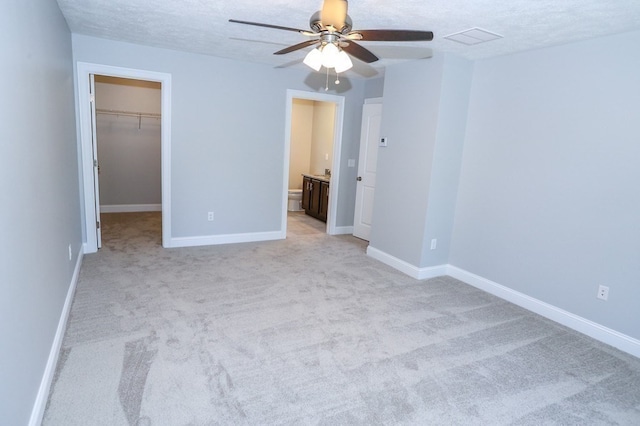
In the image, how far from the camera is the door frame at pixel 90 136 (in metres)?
3.96

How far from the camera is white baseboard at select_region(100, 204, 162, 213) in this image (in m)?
6.45

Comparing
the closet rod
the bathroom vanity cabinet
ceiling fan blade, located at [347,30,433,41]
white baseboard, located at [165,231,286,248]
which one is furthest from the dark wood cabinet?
ceiling fan blade, located at [347,30,433,41]

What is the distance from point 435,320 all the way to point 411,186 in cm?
160

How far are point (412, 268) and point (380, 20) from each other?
2537 millimetres

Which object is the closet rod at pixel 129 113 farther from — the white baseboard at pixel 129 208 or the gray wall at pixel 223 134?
the gray wall at pixel 223 134

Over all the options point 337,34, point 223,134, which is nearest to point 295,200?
point 223,134

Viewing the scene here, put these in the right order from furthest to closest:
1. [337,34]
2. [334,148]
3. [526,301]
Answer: [334,148] → [526,301] → [337,34]

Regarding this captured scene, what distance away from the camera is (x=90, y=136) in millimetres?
4082

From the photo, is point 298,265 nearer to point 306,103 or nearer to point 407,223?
point 407,223

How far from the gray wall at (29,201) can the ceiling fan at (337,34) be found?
3.57 feet

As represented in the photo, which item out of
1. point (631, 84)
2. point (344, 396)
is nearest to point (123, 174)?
point (344, 396)

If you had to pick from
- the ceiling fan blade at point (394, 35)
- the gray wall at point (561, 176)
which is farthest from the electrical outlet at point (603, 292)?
the ceiling fan blade at point (394, 35)

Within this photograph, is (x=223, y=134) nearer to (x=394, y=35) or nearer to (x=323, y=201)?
(x=323, y=201)

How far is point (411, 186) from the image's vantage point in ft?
13.5
